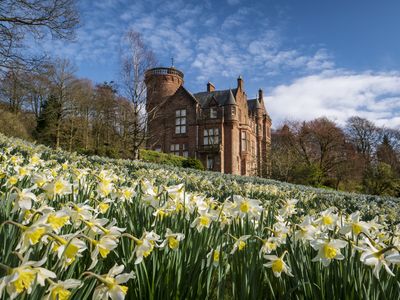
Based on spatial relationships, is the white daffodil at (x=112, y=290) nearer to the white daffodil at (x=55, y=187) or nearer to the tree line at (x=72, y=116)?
the white daffodil at (x=55, y=187)

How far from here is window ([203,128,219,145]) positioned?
108 ft

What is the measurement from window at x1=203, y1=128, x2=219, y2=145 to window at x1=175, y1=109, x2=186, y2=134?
2.51 m

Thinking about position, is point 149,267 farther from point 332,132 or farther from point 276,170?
point 332,132

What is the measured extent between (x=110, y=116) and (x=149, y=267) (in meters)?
28.6

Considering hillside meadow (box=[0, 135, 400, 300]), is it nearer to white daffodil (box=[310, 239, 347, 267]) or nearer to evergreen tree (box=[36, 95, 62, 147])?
white daffodil (box=[310, 239, 347, 267])

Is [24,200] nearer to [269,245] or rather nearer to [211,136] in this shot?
[269,245]

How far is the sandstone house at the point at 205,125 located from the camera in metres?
32.7

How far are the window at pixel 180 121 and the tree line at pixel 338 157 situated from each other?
9.40 meters

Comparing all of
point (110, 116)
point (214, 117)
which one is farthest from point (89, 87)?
point (214, 117)

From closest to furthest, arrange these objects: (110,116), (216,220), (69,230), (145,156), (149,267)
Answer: (149,267)
(69,230)
(216,220)
(145,156)
(110,116)

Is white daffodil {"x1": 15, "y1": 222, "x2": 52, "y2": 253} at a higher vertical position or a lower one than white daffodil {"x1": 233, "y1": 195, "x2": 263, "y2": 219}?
lower

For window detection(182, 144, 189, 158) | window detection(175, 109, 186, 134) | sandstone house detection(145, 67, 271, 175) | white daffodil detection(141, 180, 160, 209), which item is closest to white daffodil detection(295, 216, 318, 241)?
white daffodil detection(141, 180, 160, 209)

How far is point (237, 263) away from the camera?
63.6 inches

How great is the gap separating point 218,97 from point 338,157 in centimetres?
1377
